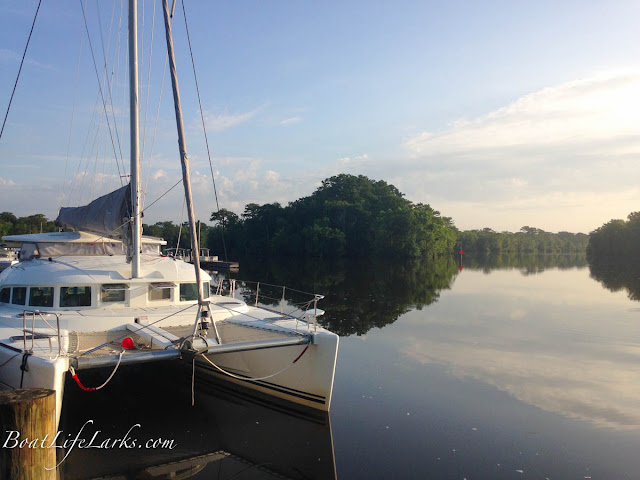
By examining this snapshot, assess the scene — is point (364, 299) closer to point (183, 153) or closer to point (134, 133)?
point (134, 133)

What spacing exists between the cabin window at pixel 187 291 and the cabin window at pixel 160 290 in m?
0.28

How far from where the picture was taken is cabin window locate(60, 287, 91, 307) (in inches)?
402

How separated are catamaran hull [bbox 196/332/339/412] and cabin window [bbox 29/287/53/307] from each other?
3629 mm

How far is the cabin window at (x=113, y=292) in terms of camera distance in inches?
412

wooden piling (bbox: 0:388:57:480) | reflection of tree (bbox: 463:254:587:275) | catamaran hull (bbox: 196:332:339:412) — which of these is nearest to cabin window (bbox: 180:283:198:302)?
catamaran hull (bbox: 196:332:339:412)

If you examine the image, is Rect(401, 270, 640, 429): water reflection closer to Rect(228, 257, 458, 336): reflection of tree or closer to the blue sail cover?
Rect(228, 257, 458, 336): reflection of tree

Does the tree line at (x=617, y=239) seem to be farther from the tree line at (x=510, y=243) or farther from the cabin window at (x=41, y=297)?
Result: the cabin window at (x=41, y=297)

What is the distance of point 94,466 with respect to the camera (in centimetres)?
721

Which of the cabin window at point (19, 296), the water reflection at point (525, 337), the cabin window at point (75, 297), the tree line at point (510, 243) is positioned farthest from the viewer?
the tree line at point (510, 243)

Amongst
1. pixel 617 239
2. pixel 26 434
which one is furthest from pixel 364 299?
pixel 617 239

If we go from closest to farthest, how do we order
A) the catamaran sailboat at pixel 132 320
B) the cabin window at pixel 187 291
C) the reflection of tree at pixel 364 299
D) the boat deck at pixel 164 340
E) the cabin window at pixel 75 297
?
the boat deck at pixel 164 340 < the catamaran sailboat at pixel 132 320 < the cabin window at pixel 75 297 < the cabin window at pixel 187 291 < the reflection of tree at pixel 364 299

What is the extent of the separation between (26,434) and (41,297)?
18.1ft

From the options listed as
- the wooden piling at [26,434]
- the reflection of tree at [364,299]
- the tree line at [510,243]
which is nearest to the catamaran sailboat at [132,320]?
the wooden piling at [26,434]

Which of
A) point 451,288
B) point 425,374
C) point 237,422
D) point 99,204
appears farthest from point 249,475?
point 451,288
